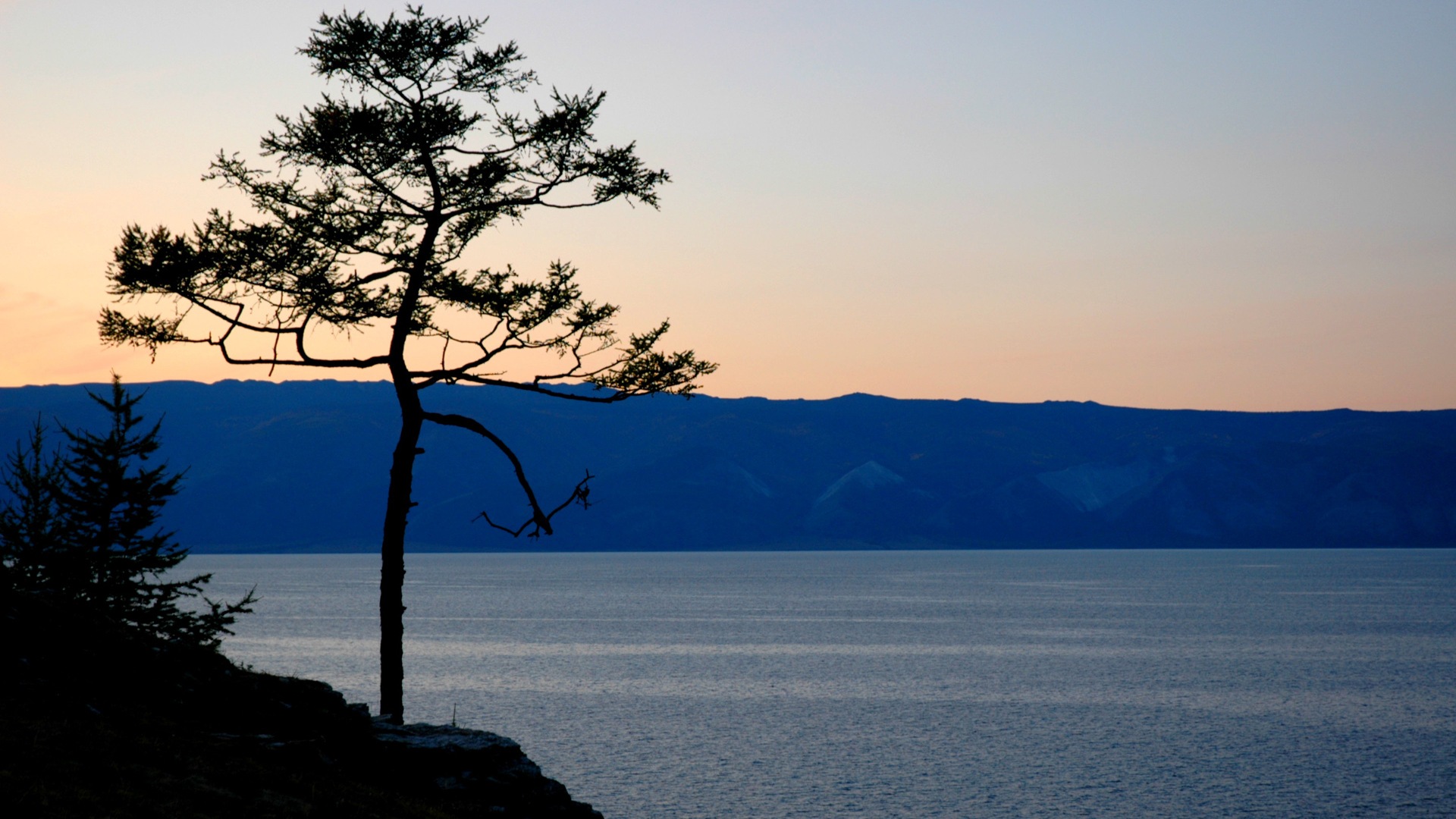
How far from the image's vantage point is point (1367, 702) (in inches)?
2594

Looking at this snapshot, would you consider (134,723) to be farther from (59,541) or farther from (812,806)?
(812,806)

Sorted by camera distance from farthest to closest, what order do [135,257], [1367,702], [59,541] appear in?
[1367,702] → [59,541] → [135,257]

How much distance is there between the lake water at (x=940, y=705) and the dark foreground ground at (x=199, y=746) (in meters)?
18.6

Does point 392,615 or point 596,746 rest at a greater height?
point 392,615

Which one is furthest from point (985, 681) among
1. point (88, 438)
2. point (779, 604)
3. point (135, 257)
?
point (779, 604)

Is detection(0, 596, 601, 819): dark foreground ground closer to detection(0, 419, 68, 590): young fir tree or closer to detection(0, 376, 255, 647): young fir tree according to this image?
detection(0, 376, 255, 647): young fir tree

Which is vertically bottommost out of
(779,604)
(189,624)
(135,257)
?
(779,604)

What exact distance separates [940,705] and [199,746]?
54156 millimetres

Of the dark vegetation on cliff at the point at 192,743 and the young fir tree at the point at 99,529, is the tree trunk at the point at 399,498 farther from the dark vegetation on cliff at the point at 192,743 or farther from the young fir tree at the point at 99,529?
the young fir tree at the point at 99,529

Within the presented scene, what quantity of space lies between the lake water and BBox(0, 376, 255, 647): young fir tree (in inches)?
578

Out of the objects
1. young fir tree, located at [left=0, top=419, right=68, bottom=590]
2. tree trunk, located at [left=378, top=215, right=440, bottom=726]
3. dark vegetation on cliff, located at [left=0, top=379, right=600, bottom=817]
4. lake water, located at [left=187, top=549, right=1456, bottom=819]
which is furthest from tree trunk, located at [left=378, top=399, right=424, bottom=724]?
lake water, located at [left=187, top=549, right=1456, bottom=819]

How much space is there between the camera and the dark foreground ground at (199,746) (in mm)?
13055

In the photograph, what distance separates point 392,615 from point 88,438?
52.8 feet

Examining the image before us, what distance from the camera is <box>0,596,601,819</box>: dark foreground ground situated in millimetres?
13055
